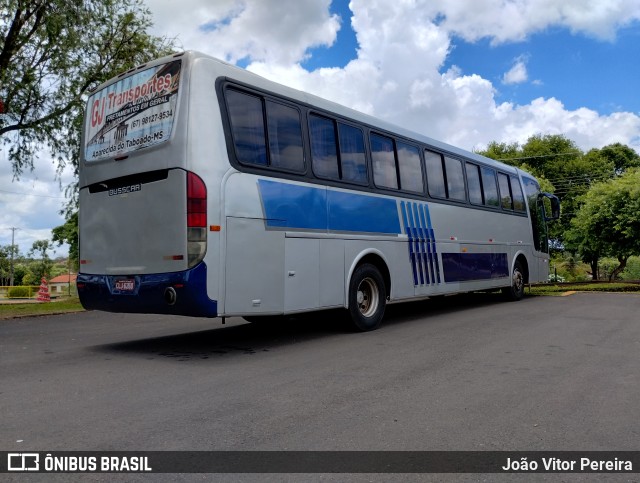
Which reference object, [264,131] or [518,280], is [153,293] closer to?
[264,131]

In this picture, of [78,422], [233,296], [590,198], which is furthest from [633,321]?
[590,198]

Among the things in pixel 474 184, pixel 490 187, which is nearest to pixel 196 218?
pixel 474 184

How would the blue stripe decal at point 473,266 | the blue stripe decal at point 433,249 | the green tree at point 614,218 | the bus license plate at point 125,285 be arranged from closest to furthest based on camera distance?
the bus license plate at point 125,285
the blue stripe decal at point 433,249
the blue stripe decal at point 473,266
the green tree at point 614,218

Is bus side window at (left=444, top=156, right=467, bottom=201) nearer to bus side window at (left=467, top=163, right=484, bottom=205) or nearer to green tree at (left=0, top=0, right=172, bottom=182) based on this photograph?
bus side window at (left=467, top=163, right=484, bottom=205)

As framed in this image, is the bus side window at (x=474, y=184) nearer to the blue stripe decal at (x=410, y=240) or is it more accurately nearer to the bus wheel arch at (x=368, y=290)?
the blue stripe decal at (x=410, y=240)

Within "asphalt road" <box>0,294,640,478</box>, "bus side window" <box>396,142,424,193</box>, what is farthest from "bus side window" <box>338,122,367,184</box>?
"asphalt road" <box>0,294,640,478</box>

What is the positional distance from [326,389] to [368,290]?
4295 mm

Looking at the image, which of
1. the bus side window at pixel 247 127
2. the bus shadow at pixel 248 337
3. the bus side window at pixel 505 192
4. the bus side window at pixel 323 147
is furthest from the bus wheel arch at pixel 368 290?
the bus side window at pixel 505 192

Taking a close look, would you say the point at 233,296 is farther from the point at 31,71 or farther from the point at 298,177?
the point at 31,71

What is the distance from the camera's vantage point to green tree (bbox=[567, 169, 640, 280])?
22891 millimetres

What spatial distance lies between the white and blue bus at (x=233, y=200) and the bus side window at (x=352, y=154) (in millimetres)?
23

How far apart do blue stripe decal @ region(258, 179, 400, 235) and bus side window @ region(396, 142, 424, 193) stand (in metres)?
0.70

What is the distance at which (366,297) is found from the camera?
31.2 ft

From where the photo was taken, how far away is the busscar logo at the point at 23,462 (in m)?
3.36
